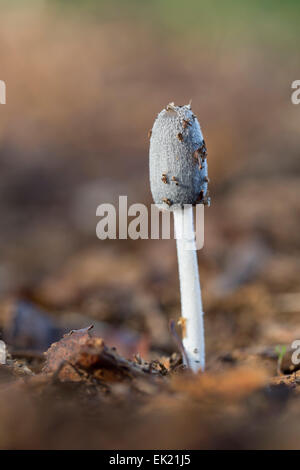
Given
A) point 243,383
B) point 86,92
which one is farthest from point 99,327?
point 86,92

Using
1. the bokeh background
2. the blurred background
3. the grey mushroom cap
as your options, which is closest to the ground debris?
the grey mushroom cap

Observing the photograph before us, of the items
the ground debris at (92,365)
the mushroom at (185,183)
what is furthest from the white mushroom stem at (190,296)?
the ground debris at (92,365)

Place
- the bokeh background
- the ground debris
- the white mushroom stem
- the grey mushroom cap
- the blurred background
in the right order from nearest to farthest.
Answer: the ground debris, the grey mushroom cap, the white mushroom stem, the bokeh background, the blurred background

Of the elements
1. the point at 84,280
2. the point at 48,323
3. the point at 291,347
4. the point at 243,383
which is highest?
the point at 84,280

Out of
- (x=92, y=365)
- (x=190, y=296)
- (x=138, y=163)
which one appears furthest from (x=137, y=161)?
(x=92, y=365)

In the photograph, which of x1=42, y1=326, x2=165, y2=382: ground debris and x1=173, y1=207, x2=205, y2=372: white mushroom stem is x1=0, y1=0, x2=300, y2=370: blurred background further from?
x1=42, y1=326, x2=165, y2=382: ground debris

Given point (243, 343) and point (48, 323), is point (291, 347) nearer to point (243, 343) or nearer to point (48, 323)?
point (243, 343)
